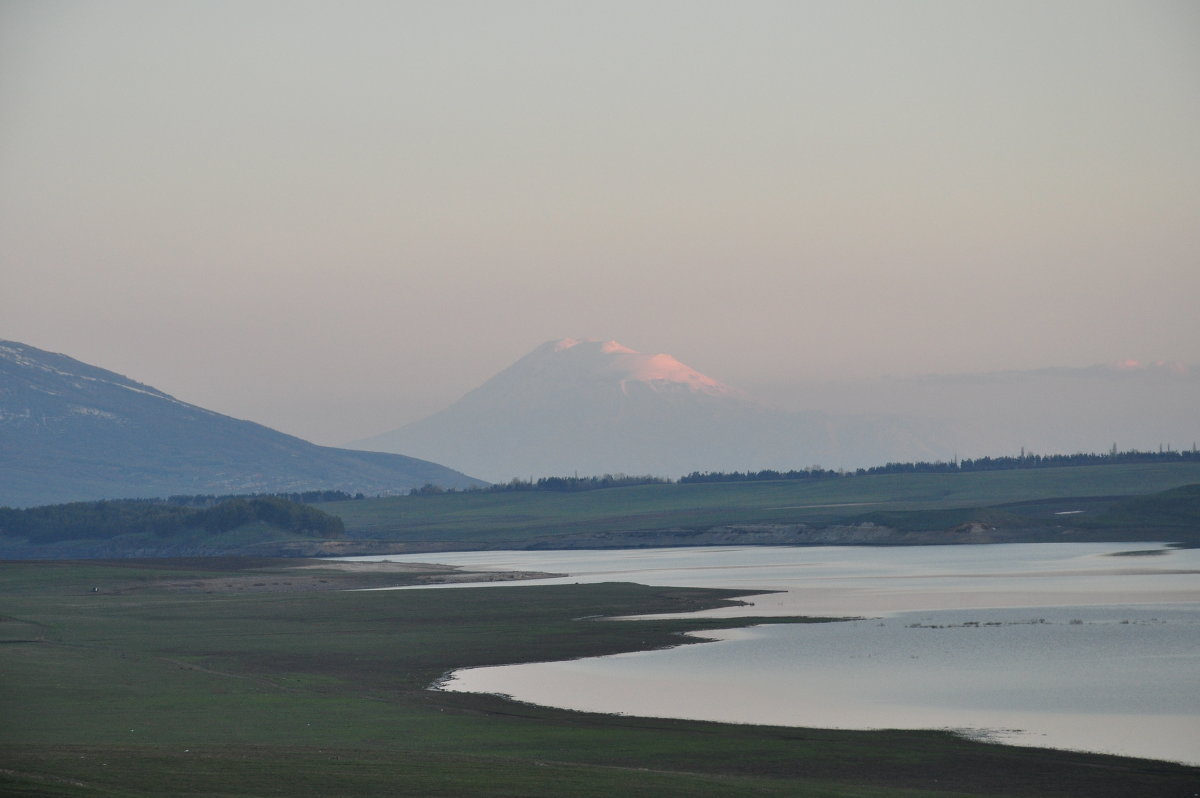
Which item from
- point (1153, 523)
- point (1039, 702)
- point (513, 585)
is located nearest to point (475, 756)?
point (1039, 702)

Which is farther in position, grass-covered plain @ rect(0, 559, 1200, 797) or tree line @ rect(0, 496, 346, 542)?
tree line @ rect(0, 496, 346, 542)

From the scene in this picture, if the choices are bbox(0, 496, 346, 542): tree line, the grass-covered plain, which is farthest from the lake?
bbox(0, 496, 346, 542): tree line

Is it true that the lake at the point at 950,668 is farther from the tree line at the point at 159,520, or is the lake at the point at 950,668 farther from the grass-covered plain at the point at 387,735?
the tree line at the point at 159,520

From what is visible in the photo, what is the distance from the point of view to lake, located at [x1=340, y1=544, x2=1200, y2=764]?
136ft

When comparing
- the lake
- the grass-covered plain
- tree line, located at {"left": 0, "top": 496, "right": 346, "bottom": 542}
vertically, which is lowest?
the grass-covered plain

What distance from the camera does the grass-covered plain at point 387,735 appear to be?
100 feet

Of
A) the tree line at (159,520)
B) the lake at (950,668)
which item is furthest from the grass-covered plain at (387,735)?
the tree line at (159,520)

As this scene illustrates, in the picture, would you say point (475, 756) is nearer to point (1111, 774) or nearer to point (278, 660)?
point (1111, 774)

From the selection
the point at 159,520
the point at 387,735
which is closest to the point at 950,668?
the point at 387,735

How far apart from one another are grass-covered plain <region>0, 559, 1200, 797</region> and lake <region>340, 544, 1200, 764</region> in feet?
7.77

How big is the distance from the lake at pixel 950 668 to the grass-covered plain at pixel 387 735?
237cm

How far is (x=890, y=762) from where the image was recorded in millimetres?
35656

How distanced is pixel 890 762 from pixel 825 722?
6105 mm

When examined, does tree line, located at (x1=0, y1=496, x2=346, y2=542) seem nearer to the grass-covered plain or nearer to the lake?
the lake
